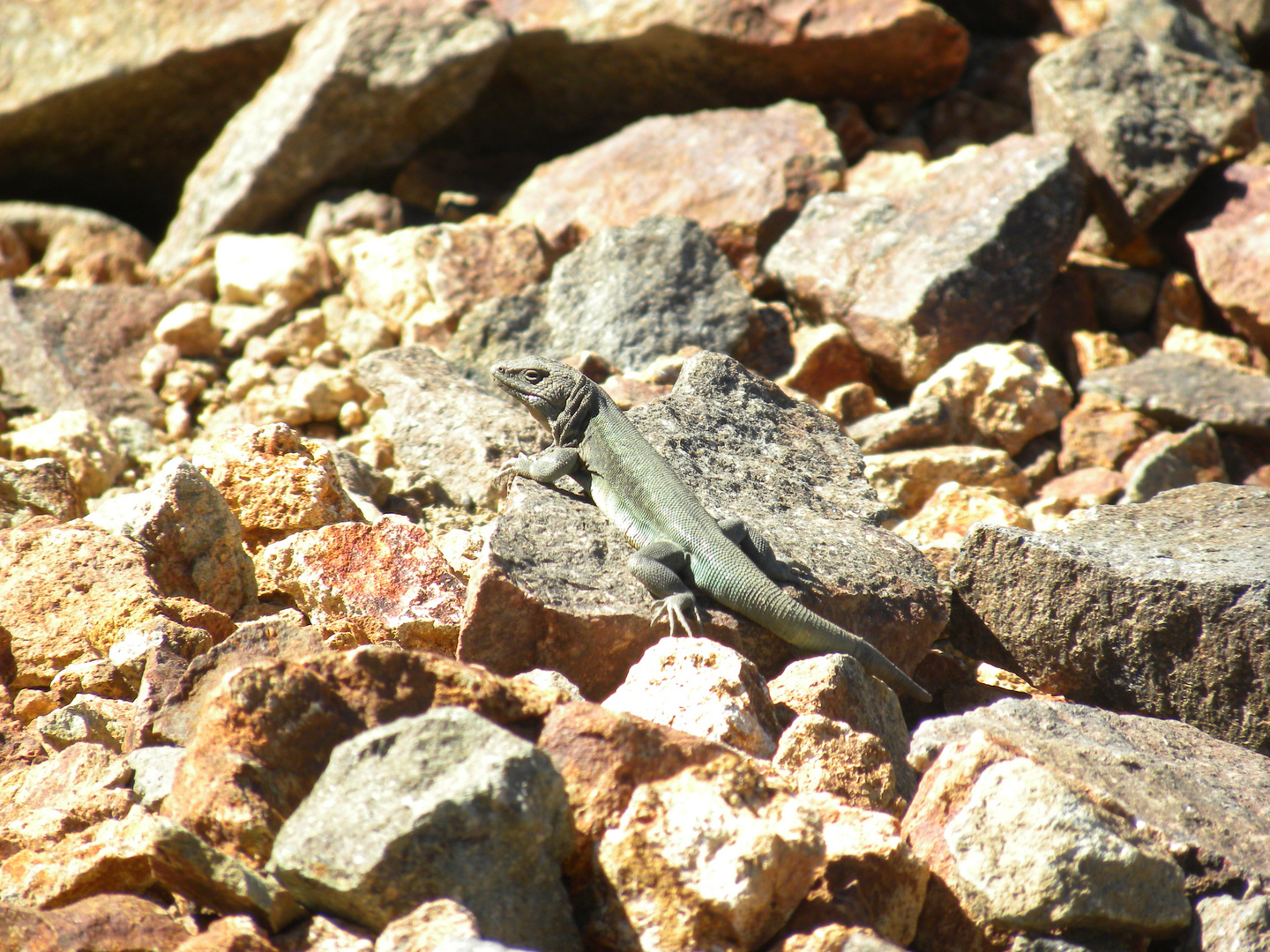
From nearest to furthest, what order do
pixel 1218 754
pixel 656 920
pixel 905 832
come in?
pixel 656 920 → pixel 905 832 → pixel 1218 754

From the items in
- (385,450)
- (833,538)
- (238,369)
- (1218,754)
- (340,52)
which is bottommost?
(1218,754)

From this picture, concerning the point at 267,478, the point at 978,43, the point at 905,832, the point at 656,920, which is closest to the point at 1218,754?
the point at 905,832

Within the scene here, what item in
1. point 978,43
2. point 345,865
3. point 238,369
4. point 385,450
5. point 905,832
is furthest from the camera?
point 978,43

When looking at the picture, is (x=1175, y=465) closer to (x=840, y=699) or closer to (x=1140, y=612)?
(x=1140, y=612)

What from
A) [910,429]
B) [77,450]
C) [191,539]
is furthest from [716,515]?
[77,450]

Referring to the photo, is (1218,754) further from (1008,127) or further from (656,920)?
(1008,127)

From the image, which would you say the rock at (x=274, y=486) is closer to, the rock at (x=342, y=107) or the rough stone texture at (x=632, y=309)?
the rough stone texture at (x=632, y=309)
